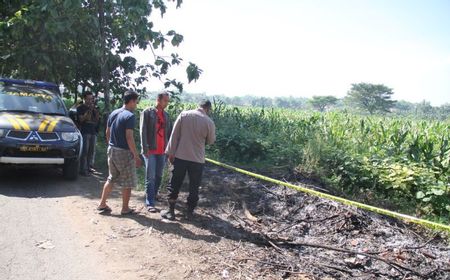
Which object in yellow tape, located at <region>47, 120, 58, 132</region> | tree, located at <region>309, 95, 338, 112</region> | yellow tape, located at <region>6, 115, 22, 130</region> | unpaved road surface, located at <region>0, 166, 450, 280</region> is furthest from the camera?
tree, located at <region>309, 95, 338, 112</region>

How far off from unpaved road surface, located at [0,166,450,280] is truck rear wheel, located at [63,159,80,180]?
0.69m

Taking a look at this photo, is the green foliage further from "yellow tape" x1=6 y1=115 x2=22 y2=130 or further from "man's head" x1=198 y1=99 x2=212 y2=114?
"yellow tape" x1=6 y1=115 x2=22 y2=130

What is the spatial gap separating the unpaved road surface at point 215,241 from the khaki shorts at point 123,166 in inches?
22.5

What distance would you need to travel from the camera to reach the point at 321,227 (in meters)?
5.75

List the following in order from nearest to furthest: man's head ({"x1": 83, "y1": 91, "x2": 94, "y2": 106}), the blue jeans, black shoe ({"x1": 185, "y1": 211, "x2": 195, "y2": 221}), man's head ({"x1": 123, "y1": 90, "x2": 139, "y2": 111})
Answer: man's head ({"x1": 123, "y1": 90, "x2": 139, "y2": 111}) → black shoe ({"x1": 185, "y1": 211, "x2": 195, "y2": 221}) → the blue jeans → man's head ({"x1": 83, "y1": 91, "x2": 94, "y2": 106})

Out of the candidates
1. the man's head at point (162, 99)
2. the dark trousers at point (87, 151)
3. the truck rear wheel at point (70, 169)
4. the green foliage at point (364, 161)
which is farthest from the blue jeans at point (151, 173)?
the green foliage at point (364, 161)

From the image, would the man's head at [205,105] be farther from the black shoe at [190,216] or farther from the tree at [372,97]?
the tree at [372,97]

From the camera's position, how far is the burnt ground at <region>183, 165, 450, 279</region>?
4.36 metres

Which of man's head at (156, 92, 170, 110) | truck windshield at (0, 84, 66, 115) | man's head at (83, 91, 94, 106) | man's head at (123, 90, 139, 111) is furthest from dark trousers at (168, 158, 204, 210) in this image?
truck windshield at (0, 84, 66, 115)

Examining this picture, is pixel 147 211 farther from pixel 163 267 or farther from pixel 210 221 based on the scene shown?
pixel 163 267

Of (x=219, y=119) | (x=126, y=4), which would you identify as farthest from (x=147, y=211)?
(x=219, y=119)

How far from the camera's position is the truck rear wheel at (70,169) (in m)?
7.64

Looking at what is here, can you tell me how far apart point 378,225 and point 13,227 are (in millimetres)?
5048

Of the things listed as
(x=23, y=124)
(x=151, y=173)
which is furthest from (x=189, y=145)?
(x=23, y=124)
